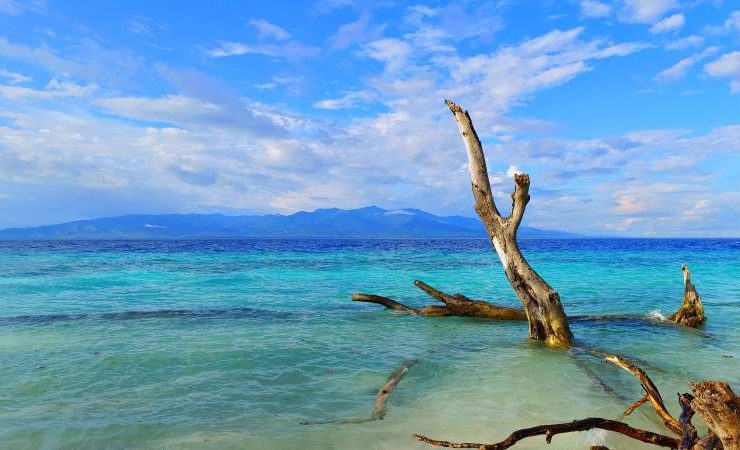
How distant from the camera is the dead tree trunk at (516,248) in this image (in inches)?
449

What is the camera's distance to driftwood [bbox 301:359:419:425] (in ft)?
21.7

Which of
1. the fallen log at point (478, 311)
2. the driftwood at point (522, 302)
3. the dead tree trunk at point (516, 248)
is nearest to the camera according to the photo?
the driftwood at point (522, 302)

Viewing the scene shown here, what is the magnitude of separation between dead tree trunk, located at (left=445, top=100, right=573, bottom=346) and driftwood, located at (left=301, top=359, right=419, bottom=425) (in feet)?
11.6

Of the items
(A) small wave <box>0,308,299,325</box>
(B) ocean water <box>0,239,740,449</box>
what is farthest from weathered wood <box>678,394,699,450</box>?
(A) small wave <box>0,308,299,325</box>

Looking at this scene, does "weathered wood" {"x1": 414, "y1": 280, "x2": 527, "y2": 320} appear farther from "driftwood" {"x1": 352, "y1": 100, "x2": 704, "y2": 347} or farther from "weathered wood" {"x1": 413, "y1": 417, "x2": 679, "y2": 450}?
"weathered wood" {"x1": 413, "y1": 417, "x2": 679, "y2": 450}

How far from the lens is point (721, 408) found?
8.47 feet

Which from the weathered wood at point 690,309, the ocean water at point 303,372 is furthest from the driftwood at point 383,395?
the weathered wood at point 690,309

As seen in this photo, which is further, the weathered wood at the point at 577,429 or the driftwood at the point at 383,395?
the driftwood at the point at 383,395

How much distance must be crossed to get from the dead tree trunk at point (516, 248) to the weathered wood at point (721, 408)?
8.93 metres

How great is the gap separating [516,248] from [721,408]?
9.47 metres

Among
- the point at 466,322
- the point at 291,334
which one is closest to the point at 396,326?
the point at 466,322

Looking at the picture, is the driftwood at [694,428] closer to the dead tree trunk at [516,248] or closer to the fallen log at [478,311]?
the dead tree trunk at [516,248]

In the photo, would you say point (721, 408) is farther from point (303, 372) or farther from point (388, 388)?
point (303, 372)

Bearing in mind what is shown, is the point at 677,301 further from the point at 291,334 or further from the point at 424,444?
the point at 424,444
